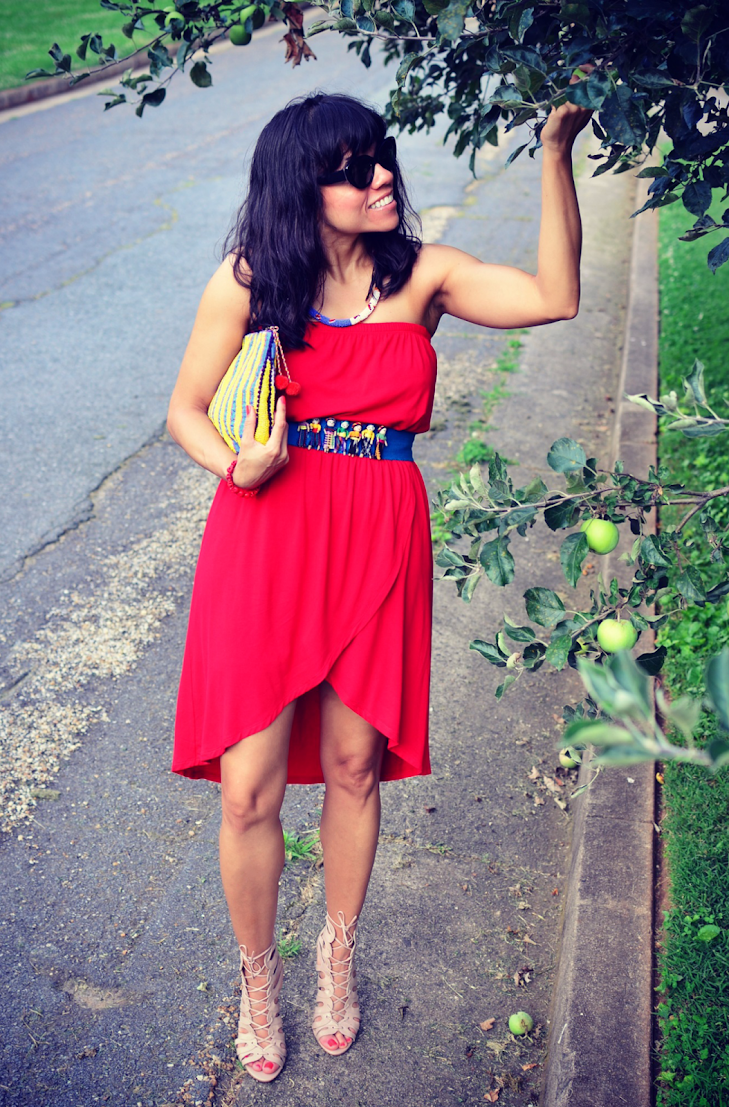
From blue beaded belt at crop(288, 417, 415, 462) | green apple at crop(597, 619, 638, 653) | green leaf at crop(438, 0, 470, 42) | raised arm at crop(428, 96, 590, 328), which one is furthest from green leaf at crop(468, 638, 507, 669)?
green leaf at crop(438, 0, 470, 42)

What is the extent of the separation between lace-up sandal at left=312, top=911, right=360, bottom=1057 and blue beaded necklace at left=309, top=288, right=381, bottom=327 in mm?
1402

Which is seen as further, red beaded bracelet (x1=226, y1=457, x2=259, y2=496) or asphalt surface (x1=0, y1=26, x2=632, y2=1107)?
asphalt surface (x1=0, y1=26, x2=632, y2=1107)

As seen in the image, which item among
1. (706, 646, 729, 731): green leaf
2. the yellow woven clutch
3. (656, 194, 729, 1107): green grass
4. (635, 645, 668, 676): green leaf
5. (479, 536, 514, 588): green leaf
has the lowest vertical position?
(656, 194, 729, 1107): green grass

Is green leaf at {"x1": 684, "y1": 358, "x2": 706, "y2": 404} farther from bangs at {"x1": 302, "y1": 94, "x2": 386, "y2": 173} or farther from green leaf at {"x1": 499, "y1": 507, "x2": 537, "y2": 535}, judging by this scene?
bangs at {"x1": 302, "y1": 94, "x2": 386, "y2": 173}

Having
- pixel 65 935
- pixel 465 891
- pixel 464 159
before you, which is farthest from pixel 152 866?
pixel 464 159

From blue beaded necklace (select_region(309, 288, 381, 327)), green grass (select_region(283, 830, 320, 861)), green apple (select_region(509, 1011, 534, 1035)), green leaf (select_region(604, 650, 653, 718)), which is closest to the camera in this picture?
green leaf (select_region(604, 650, 653, 718))

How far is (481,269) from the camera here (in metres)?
2.09

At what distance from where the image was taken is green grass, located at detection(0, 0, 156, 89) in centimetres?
1432

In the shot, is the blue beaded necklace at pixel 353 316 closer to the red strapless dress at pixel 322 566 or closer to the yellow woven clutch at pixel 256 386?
the red strapless dress at pixel 322 566

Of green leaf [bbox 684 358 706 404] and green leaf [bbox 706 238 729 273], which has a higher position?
green leaf [bbox 706 238 729 273]

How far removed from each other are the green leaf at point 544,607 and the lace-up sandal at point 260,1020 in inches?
41.7

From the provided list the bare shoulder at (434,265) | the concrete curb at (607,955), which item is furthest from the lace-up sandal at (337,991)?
the bare shoulder at (434,265)

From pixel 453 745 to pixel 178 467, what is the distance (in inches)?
95.8

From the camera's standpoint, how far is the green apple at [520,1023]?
2307mm
